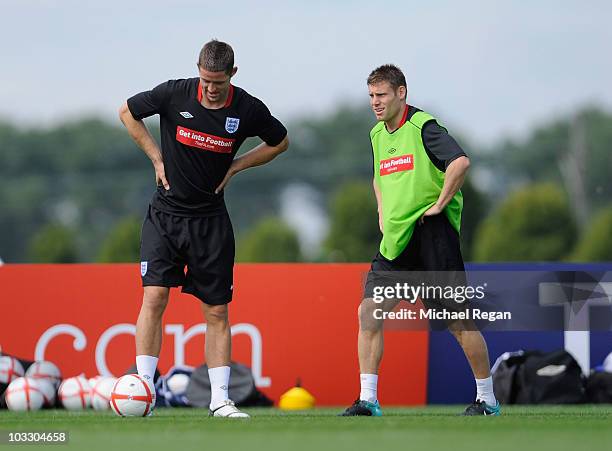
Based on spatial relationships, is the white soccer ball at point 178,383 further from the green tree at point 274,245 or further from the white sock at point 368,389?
the green tree at point 274,245

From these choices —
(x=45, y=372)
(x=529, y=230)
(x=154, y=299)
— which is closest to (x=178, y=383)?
(x=45, y=372)

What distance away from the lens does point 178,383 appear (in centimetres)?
1095

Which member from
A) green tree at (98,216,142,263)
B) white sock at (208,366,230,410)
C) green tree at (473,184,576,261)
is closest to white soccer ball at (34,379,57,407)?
white sock at (208,366,230,410)

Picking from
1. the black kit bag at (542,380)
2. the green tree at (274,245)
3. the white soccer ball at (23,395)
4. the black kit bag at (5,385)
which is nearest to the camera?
the white soccer ball at (23,395)

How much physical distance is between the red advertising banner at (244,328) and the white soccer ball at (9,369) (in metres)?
0.71

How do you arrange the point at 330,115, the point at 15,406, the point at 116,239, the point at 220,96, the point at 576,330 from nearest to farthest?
the point at 220,96, the point at 15,406, the point at 576,330, the point at 116,239, the point at 330,115

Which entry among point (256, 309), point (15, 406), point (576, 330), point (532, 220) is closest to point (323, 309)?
point (256, 309)

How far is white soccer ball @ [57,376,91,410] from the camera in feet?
33.7

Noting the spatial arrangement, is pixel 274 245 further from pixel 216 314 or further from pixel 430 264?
pixel 430 264

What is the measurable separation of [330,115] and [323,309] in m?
61.8

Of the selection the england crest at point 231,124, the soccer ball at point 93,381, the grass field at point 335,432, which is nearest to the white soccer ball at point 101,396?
the soccer ball at point 93,381

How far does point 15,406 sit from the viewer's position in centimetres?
995

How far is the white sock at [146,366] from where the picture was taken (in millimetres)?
8148

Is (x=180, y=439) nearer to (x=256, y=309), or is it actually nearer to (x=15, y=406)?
(x=15, y=406)
